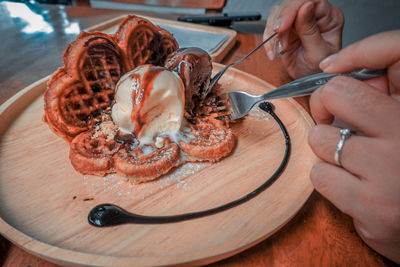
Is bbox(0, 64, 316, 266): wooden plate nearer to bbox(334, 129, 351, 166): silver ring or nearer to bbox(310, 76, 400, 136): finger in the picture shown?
bbox(334, 129, 351, 166): silver ring

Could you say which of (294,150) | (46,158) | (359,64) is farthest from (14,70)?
(359,64)

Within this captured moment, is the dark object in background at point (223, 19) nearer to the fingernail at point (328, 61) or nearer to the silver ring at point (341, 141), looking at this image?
the fingernail at point (328, 61)

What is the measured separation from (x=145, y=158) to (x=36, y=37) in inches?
88.4

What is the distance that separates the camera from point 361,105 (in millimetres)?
707

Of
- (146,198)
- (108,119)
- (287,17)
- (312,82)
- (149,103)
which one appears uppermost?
(287,17)

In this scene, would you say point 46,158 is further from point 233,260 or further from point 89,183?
point 233,260

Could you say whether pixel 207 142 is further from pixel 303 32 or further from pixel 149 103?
pixel 303 32

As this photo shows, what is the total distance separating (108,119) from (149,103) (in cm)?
27

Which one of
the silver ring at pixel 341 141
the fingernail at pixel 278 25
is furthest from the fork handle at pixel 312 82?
the fingernail at pixel 278 25

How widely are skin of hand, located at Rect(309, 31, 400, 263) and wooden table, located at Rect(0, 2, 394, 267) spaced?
85 millimetres

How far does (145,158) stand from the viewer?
107 centimetres

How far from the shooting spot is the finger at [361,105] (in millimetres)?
667

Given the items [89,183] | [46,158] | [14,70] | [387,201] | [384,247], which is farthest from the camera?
[14,70]

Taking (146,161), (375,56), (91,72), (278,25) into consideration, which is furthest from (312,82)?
(91,72)
